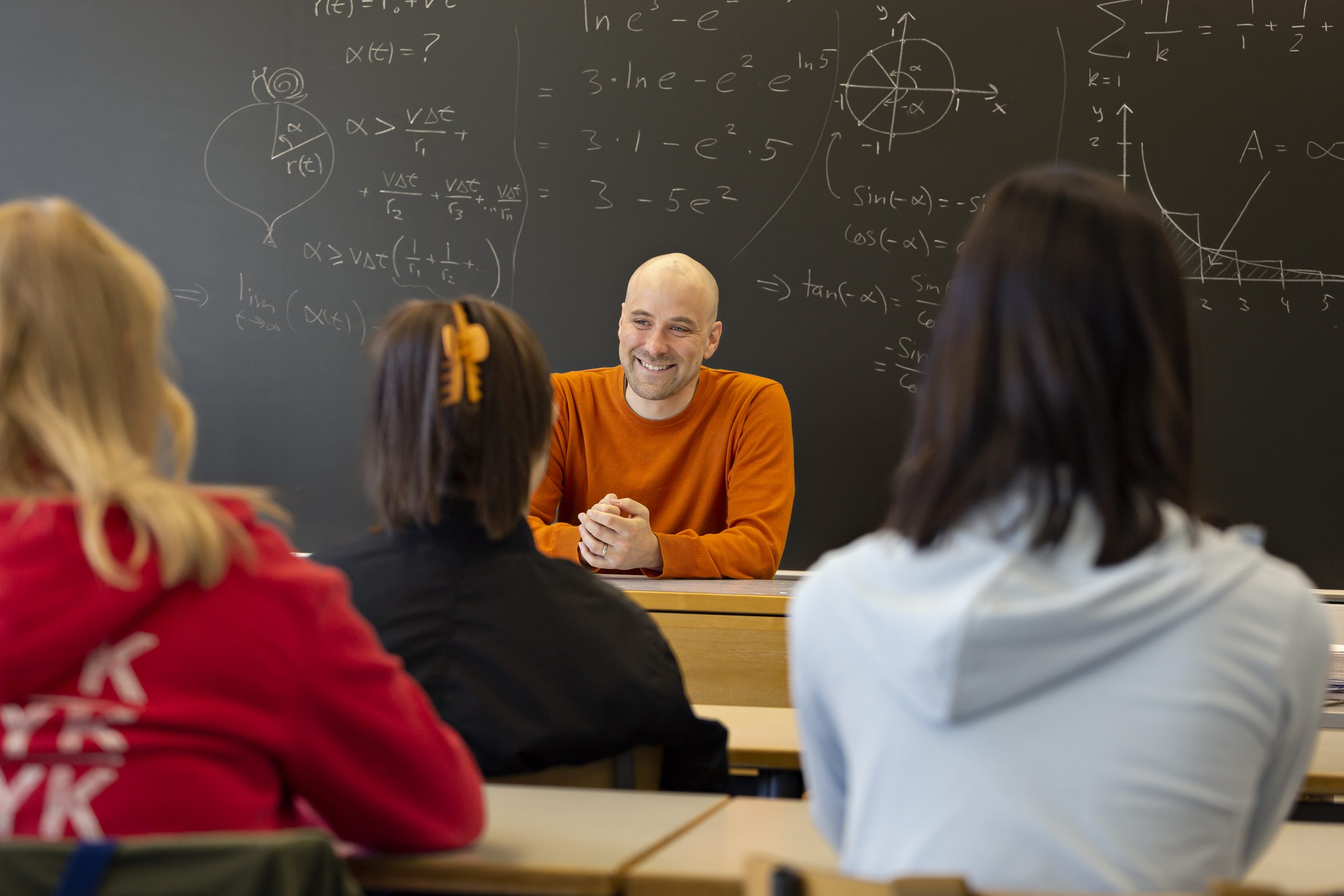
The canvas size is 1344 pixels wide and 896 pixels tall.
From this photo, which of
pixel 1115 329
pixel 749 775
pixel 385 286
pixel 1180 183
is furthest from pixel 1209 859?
pixel 385 286

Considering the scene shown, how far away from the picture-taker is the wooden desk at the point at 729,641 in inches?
99.8

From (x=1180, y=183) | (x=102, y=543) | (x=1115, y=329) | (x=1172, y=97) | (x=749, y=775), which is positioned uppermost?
(x=1172, y=97)

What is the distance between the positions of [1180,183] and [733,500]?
1.67 meters

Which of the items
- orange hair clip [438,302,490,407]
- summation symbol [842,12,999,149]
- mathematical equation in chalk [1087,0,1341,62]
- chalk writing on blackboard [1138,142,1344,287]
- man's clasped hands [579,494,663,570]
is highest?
mathematical equation in chalk [1087,0,1341,62]

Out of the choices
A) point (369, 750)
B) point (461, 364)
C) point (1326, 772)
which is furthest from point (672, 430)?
point (369, 750)

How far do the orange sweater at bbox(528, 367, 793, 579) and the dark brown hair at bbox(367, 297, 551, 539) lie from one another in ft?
5.65

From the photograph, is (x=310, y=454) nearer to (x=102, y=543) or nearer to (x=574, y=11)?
(x=574, y=11)

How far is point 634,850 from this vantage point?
1.17m

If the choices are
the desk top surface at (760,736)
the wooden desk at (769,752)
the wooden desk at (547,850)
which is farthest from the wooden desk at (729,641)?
the wooden desk at (547,850)

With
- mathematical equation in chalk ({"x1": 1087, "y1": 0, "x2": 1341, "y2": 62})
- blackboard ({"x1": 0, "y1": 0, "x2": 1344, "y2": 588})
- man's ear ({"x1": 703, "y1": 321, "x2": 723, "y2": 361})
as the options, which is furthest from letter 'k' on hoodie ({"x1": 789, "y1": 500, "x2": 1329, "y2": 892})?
mathematical equation in chalk ({"x1": 1087, "y1": 0, "x2": 1341, "y2": 62})

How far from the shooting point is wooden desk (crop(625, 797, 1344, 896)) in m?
1.11

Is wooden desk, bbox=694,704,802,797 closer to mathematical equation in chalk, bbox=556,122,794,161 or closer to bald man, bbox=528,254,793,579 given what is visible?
bald man, bbox=528,254,793,579

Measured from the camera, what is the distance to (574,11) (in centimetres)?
377

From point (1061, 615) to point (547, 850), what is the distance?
0.56 metres
